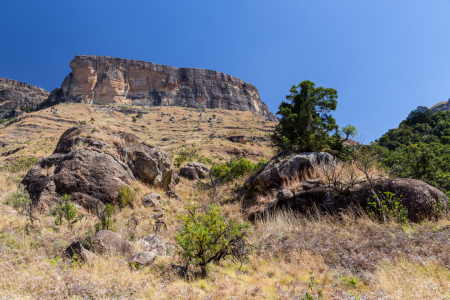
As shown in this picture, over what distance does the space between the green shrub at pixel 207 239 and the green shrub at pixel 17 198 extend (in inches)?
205

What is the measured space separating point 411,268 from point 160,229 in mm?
5702

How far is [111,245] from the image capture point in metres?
3.88

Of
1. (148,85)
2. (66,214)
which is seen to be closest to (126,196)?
(66,214)

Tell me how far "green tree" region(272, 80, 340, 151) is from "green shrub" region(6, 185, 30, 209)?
1057 cm

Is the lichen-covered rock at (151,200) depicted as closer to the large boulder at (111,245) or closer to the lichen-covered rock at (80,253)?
the large boulder at (111,245)

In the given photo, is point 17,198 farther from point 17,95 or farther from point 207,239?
point 17,95

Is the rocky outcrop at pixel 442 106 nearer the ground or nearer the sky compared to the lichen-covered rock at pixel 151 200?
nearer the sky

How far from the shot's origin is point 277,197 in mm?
8016

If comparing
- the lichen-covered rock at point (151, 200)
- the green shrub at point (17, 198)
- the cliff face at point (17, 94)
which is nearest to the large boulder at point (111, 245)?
the lichen-covered rock at point (151, 200)

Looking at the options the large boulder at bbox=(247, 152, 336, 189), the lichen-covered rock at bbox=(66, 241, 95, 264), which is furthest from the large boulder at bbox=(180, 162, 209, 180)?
the lichen-covered rock at bbox=(66, 241, 95, 264)

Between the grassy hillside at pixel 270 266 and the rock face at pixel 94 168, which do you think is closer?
the grassy hillside at pixel 270 266

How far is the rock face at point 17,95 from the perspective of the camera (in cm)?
8343

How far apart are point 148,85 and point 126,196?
96916mm

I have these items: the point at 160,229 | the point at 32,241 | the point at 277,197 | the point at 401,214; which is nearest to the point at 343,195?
A: the point at 401,214
